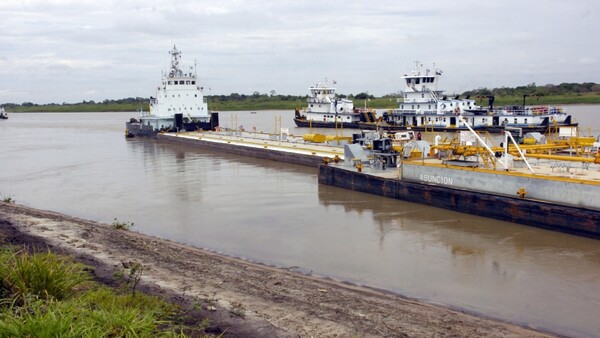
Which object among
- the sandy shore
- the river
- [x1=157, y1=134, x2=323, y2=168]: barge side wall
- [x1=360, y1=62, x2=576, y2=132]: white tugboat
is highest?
[x1=360, y1=62, x2=576, y2=132]: white tugboat

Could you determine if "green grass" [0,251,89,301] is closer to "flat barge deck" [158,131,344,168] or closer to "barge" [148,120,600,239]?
"barge" [148,120,600,239]

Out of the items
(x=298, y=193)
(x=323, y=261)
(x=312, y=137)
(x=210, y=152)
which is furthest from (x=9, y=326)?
(x=210, y=152)

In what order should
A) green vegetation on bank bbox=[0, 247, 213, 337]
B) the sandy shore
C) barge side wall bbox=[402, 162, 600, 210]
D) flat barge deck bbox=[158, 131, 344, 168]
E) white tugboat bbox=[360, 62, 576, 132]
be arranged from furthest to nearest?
1. white tugboat bbox=[360, 62, 576, 132]
2. flat barge deck bbox=[158, 131, 344, 168]
3. barge side wall bbox=[402, 162, 600, 210]
4. the sandy shore
5. green vegetation on bank bbox=[0, 247, 213, 337]

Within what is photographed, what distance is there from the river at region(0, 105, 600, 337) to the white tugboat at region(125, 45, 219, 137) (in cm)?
2373

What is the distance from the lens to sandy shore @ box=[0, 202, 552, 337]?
7418 millimetres

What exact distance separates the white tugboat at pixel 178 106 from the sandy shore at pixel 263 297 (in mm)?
40992

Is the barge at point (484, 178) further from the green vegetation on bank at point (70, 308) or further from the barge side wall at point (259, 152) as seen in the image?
the green vegetation on bank at point (70, 308)

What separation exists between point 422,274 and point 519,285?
195 cm

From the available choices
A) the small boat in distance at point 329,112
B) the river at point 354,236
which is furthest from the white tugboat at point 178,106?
the river at point 354,236

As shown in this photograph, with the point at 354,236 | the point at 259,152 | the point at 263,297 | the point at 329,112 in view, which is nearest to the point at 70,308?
the point at 263,297

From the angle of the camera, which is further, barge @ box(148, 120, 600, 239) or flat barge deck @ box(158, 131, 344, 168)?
flat barge deck @ box(158, 131, 344, 168)

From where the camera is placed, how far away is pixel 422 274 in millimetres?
12000

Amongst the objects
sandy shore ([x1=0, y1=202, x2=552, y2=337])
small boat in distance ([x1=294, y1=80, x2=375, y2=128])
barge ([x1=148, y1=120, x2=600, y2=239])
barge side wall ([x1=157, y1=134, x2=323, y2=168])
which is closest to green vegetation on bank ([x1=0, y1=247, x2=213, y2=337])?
sandy shore ([x1=0, y1=202, x2=552, y2=337])

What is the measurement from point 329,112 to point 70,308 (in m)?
59.7
